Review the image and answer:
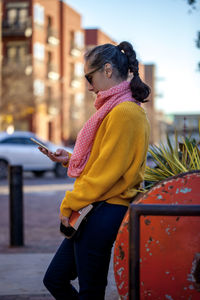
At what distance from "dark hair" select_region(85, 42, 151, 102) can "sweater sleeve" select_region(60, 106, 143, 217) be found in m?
0.20

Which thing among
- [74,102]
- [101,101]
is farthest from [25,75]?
[101,101]

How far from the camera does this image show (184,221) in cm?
248

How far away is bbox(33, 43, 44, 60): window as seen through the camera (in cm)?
4456

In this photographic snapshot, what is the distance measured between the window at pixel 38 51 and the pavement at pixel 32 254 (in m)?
34.1

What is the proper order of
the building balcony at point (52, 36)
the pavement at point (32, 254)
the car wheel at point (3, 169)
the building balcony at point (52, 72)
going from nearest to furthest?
the pavement at point (32, 254) < the car wheel at point (3, 169) < the building balcony at point (52, 72) < the building balcony at point (52, 36)

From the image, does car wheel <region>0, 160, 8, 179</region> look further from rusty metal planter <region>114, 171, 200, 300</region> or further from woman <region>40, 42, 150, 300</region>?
rusty metal planter <region>114, 171, 200, 300</region>

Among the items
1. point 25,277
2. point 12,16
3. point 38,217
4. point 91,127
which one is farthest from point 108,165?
point 12,16

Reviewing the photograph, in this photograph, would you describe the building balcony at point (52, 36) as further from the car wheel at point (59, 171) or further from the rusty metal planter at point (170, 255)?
the rusty metal planter at point (170, 255)

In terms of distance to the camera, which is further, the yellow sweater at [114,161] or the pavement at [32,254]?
the pavement at [32,254]

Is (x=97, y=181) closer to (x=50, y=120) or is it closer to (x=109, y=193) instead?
(x=109, y=193)

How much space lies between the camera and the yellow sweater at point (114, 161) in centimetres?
248

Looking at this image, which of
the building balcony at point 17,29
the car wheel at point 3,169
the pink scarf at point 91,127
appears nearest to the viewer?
the pink scarf at point 91,127

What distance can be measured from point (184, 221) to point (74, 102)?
5141 cm

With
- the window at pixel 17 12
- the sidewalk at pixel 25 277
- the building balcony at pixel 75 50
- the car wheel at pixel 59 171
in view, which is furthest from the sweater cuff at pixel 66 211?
the building balcony at pixel 75 50
